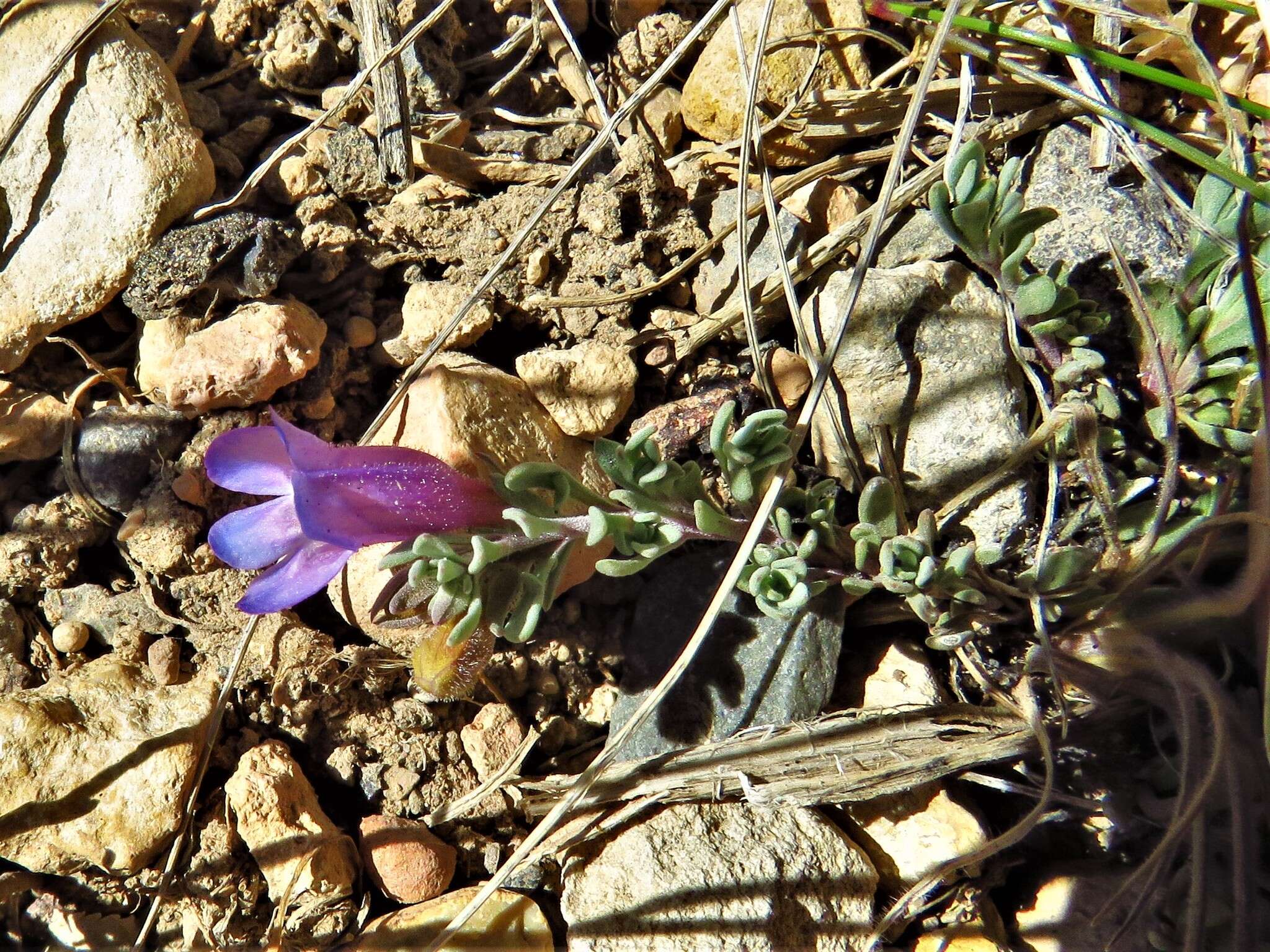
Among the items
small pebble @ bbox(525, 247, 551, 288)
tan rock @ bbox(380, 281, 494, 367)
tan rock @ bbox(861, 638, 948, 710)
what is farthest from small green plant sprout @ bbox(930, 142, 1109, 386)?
tan rock @ bbox(380, 281, 494, 367)

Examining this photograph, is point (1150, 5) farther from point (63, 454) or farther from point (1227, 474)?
point (63, 454)

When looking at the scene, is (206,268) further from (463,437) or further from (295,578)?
(295,578)

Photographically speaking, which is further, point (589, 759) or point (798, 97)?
point (798, 97)

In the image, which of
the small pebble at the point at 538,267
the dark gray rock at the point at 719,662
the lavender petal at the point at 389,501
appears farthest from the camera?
the small pebble at the point at 538,267

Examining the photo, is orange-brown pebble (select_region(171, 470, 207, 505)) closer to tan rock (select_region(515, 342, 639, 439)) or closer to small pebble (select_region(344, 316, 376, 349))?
small pebble (select_region(344, 316, 376, 349))

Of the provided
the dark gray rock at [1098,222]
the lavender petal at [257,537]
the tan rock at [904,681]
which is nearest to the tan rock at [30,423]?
the lavender petal at [257,537]

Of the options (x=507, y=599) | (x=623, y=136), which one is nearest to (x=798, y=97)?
(x=623, y=136)

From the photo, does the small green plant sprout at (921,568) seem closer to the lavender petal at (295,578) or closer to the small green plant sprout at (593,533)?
the small green plant sprout at (593,533)
